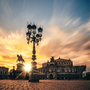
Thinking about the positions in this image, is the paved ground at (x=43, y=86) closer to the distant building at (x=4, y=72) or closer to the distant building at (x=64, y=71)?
the distant building at (x=64, y=71)

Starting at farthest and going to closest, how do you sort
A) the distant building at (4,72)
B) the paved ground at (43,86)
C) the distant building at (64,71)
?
1. the distant building at (4,72)
2. the distant building at (64,71)
3. the paved ground at (43,86)

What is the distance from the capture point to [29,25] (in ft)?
58.2

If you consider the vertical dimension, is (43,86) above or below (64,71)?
above

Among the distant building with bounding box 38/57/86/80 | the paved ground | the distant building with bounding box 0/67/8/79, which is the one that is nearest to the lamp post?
the paved ground

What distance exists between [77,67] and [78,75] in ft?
14.2

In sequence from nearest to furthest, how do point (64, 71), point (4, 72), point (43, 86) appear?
1. point (43, 86)
2. point (64, 71)
3. point (4, 72)

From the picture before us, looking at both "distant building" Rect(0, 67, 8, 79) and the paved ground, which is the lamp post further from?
"distant building" Rect(0, 67, 8, 79)

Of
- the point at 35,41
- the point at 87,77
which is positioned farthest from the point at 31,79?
the point at 87,77

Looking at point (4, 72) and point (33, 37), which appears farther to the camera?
point (4, 72)

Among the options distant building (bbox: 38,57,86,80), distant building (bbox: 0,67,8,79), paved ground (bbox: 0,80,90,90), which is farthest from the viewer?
distant building (bbox: 0,67,8,79)

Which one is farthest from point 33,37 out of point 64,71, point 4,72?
point 4,72

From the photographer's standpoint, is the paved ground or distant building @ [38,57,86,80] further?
distant building @ [38,57,86,80]

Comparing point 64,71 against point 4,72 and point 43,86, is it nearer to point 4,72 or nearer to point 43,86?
point 4,72

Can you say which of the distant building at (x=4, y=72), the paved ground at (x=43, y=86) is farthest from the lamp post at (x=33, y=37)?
the distant building at (x=4, y=72)
